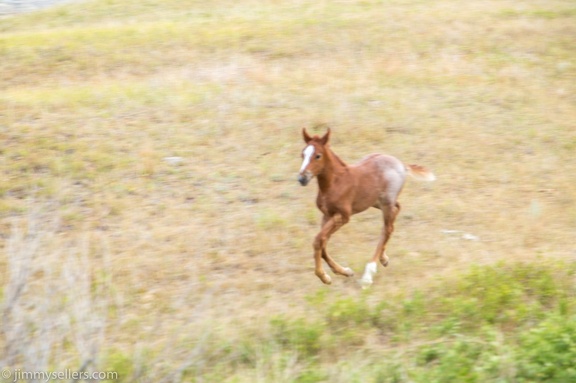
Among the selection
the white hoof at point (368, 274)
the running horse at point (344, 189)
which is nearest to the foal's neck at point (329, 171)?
the running horse at point (344, 189)

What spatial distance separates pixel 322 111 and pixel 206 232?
14.0ft

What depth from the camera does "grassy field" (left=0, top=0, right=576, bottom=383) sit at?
660cm

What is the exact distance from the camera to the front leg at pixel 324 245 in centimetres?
759

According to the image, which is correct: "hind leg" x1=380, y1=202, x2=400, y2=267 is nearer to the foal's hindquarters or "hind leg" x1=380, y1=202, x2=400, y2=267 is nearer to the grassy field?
the foal's hindquarters

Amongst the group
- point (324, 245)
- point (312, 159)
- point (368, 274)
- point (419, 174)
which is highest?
point (312, 159)

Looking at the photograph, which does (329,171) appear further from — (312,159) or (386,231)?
(386,231)

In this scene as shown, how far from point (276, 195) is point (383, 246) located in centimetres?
236

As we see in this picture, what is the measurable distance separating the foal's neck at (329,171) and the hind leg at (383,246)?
0.74 m

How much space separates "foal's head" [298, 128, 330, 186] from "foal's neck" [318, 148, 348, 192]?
0.07 meters

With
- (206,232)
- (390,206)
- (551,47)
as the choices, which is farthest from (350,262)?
(551,47)

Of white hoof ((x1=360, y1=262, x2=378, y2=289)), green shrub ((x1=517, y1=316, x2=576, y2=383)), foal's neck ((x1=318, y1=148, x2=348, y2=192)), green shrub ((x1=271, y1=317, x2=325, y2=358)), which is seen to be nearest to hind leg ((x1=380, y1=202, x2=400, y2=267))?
white hoof ((x1=360, y1=262, x2=378, y2=289))

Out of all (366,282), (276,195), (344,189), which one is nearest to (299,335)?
(366,282)

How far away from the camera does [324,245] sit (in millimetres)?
7652

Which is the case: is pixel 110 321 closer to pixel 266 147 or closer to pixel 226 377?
pixel 226 377
